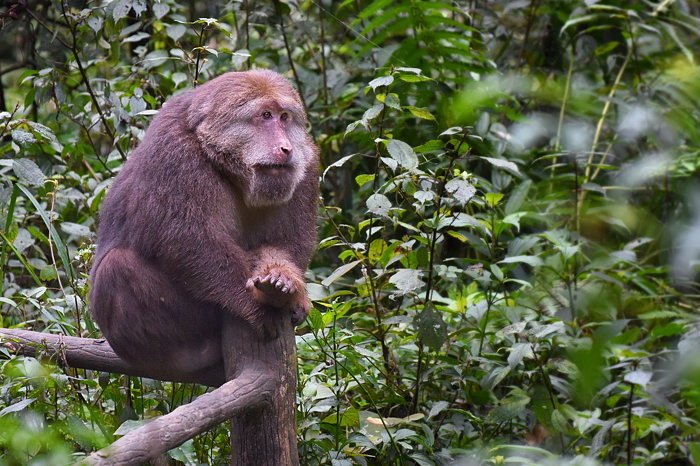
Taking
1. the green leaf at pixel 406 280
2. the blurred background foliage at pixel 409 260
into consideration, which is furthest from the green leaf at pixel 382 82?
the green leaf at pixel 406 280

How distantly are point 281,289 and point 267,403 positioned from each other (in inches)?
19.8

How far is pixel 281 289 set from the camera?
3555mm

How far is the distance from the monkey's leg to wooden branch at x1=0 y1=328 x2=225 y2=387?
0.19 feet

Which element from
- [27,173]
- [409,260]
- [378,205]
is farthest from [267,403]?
[27,173]

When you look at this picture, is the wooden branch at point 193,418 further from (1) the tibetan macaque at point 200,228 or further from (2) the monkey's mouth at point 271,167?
(2) the monkey's mouth at point 271,167

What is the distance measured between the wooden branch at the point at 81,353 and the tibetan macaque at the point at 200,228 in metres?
0.07

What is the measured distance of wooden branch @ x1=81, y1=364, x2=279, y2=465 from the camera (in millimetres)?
2418

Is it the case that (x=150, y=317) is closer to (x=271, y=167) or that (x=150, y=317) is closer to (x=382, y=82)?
(x=271, y=167)

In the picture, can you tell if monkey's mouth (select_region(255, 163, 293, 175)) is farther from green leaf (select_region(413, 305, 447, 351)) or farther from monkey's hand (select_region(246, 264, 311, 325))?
green leaf (select_region(413, 305, 447, 351))

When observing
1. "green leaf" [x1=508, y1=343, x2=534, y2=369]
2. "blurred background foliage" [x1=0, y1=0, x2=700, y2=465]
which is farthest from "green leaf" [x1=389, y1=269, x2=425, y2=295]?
"green leaf" [x1=508, y1=343, x2=534, y2=369]

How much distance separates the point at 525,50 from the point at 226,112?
473 centimetres

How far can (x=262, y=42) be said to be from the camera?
23.0 feet

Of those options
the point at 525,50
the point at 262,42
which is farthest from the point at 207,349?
the point at 525,50

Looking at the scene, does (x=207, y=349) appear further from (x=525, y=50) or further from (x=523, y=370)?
(x=525, y=50)
